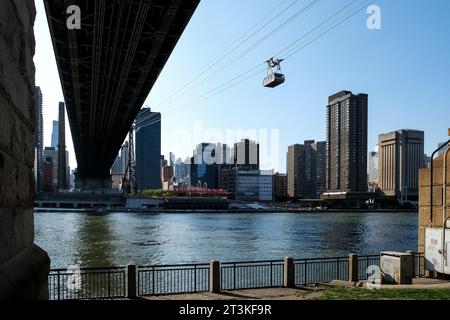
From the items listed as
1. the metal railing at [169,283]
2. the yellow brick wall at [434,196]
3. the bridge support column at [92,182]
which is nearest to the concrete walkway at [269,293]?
the metal railing at [169,283]

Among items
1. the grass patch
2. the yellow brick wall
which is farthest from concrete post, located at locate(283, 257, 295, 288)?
the yellow brick wall

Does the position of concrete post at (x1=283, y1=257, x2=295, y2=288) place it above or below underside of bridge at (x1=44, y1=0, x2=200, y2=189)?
below

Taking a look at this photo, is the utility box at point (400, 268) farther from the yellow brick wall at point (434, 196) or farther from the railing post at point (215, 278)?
the railing post at point (215, 278)

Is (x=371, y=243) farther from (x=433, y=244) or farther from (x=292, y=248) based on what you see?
(x=433, y=244)

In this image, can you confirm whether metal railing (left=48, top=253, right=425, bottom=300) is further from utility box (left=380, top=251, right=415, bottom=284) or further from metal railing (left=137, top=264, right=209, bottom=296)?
utility box (left=380, top=251, right=415, bottom=284)

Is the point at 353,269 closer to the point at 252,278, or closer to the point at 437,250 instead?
the point at 437,250

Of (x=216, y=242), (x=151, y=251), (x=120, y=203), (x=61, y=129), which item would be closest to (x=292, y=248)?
(x=216, y=242)
